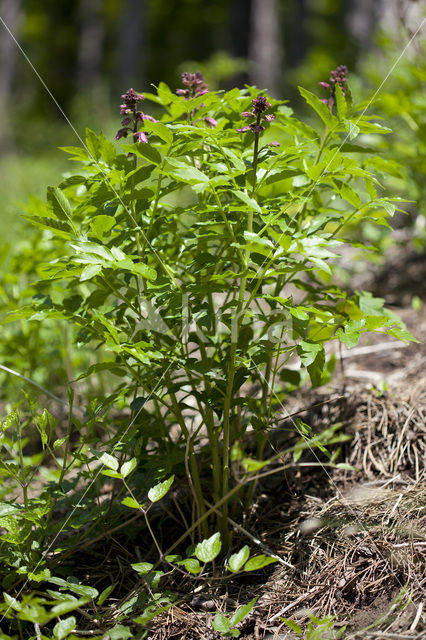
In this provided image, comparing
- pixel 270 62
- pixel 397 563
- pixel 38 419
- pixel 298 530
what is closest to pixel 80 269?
pixel 38 419

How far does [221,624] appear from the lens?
1.18 m

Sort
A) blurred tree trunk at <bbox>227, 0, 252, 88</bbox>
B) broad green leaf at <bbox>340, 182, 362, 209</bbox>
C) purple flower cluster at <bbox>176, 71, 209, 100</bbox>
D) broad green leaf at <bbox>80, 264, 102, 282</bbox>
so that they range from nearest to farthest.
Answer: broad green leaf at <bbox>80, 264, 102, 282</bbox> → broad green leaf at <bbox>340, 182, 362, 209</bbox> → purple flower cluster at <bbox>176, 71, 209, 100</bbox> → blurred tree trunk at <bbox>227, 0, 252, 88</bbox>

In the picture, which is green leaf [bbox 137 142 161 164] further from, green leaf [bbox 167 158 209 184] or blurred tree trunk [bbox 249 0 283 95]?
blurred tree trunk [bbox 249 0 283 95]

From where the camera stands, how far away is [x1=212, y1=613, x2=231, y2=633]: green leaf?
116 cm

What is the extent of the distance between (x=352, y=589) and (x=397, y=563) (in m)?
0.13

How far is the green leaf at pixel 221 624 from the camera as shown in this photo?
116 centimetres

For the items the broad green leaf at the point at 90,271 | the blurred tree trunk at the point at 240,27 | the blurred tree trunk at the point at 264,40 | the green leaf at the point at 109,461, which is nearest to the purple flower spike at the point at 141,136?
the broad green leaf at the point at 90,271

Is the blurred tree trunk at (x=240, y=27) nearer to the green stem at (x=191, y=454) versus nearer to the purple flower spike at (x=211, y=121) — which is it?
the purple flower spike at (x=211, y=121)

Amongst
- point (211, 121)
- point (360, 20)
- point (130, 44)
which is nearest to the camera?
point (211, 121)


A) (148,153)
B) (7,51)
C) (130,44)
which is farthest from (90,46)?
(148,153)

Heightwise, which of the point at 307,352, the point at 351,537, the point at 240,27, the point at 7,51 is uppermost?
the point at 7,51

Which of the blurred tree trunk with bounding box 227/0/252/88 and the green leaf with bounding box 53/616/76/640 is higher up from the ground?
the blurred tree trunk with bounding box 227/0/252/88

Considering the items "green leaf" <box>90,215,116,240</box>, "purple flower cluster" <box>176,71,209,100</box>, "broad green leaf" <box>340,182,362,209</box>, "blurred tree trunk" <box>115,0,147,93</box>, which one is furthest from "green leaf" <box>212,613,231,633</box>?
"blurred tree trunk" <box>115,0,147,93</box>

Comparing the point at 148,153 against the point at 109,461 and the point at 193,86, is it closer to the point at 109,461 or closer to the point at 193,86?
the point at 193,86
